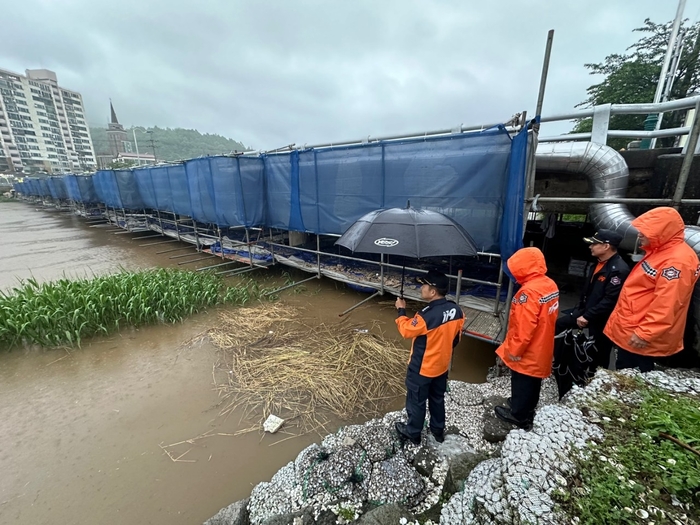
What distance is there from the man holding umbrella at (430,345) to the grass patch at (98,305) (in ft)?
15.2

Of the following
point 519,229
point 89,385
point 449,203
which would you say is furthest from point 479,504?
point 89,385

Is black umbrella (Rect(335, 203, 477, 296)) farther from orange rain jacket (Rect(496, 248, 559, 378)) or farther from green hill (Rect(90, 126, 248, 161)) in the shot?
green hill (Rect(90, 126, 248, 161))

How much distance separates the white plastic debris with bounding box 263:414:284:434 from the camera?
3.04 m

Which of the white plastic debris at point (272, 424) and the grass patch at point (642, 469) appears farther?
the white plastic debris at point (272, 424)

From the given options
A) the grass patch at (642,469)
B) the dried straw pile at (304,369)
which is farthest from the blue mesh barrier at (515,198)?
the dried straw pile at (304,369)

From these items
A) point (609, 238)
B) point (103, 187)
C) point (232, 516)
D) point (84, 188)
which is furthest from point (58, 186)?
point (609, 238)

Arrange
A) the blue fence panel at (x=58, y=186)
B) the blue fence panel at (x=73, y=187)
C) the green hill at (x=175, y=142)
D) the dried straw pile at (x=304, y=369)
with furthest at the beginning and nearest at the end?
the green hill at (x=175, y=142) < the blue fence panel at (x=58, y=186) < the blue fence panel at (x=73, y=187) < the dried straw pile at (x=304, y=369)

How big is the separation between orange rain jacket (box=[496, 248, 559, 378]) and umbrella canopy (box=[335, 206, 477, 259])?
45 cm

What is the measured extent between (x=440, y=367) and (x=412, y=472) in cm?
80

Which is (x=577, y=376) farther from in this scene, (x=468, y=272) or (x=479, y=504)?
(x=468, y=272)

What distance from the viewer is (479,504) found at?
4.73ft

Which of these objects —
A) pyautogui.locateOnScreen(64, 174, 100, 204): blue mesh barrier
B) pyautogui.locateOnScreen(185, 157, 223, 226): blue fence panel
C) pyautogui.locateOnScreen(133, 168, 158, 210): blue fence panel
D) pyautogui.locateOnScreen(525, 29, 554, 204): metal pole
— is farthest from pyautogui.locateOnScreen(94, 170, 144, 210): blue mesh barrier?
pyautogui.locateOnScreen(525, 29, 554, 204): metal pole

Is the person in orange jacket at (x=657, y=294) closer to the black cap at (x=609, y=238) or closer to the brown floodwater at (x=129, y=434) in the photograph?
the black cap at (x=609, y=238)

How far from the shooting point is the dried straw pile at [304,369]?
3.36 m
